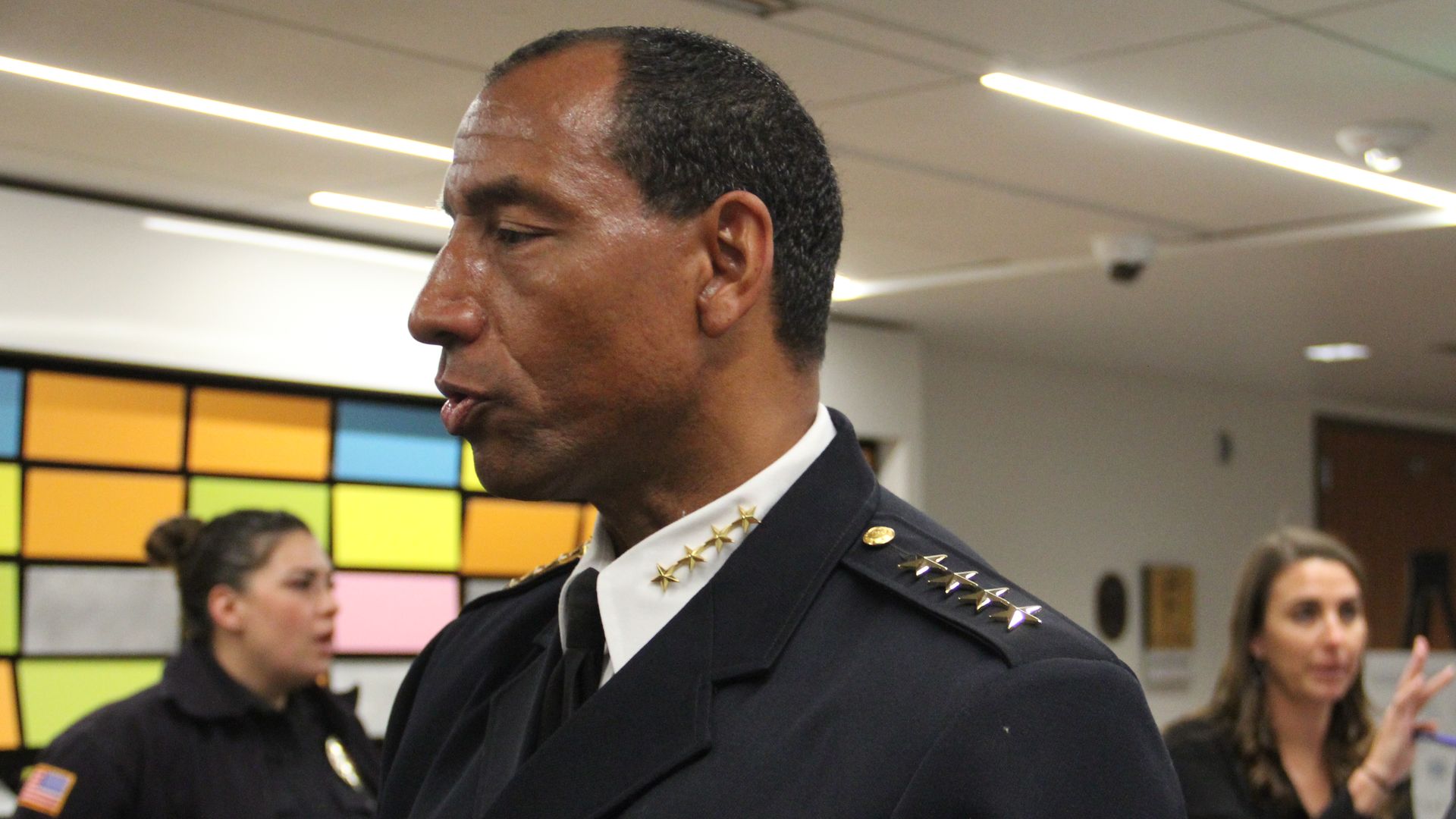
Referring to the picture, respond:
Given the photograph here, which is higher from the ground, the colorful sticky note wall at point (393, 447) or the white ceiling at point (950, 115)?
the white ceiling at point (950, 115)

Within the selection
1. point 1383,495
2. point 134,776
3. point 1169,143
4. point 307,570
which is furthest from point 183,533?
point 1383,495

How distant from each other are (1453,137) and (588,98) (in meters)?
3.18

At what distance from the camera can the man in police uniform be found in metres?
0.82

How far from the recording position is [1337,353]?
6.99m

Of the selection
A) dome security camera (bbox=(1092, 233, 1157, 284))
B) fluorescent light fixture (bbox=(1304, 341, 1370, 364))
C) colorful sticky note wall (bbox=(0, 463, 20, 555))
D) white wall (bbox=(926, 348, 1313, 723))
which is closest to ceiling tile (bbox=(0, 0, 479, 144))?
colorful sticky note wall (bbox=(0, 463, 20, 555))

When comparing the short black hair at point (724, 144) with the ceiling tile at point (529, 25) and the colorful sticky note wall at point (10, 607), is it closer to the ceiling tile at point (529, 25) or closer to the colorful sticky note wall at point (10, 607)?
the ceiling tile at point (529, 25)

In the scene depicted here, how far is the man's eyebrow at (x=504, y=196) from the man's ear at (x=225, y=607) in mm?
2381

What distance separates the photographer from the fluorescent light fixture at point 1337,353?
6816mm

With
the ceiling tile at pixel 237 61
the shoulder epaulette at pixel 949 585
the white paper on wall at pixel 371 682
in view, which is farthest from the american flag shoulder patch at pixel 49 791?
the shoulder epaulette at pixel 949 585

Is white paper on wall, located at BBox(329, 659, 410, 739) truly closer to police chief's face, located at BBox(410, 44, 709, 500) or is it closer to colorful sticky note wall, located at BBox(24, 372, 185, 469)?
colorful sticky note wall, located at BBox(24, 372, 185, 469)

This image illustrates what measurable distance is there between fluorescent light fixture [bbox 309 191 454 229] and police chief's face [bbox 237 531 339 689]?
4.38 ft

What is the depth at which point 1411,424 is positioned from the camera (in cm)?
927

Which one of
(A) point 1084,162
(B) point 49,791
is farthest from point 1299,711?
(B) point 49,791

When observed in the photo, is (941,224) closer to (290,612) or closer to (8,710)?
(290,612)
